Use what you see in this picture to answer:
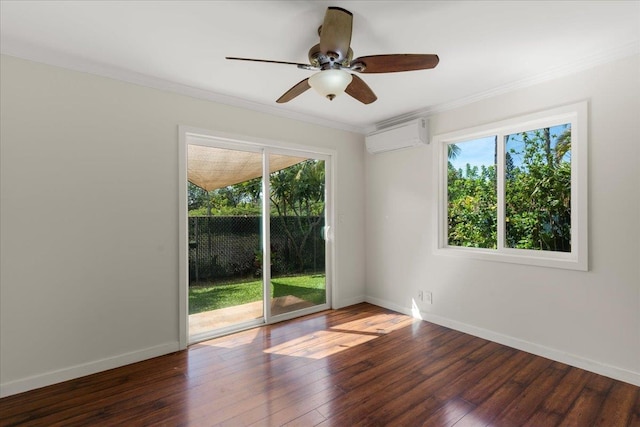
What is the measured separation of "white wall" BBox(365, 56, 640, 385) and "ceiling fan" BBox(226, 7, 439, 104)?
5.10ft

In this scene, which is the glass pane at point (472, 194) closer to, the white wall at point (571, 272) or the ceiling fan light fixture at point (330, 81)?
the white wall at point (571, 272)

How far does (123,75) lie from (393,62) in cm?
221

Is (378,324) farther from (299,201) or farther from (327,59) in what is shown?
(327,59)

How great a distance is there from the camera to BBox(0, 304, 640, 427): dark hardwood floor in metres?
1.92

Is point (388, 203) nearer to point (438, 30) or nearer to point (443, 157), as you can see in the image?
point (443, 157)

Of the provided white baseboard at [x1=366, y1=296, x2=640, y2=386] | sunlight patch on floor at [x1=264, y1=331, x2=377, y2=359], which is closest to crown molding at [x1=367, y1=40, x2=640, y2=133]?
white baseboard at [x1=366, y1=296, x2=640, y2=386]

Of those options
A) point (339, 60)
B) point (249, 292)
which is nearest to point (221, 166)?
point (249, 292)

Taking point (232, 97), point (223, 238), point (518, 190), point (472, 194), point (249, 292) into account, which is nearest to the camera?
point (518, 190)

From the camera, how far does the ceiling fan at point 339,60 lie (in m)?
1.74

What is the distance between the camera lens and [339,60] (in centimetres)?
194

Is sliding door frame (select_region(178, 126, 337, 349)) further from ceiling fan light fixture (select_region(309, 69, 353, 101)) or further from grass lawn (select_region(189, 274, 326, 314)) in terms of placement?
ceiling fan light fixture (select_region(309, 69, 353, 101))

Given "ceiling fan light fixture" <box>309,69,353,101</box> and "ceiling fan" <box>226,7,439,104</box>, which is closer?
"ceiling fan" <box>226,7,439,104</box>

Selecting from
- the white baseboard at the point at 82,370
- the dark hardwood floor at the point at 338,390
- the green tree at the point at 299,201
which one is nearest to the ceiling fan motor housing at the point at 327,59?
the green tree at the point at 299,201

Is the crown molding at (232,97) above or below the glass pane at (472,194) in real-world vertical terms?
above
